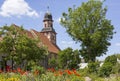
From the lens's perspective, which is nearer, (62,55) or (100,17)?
(62,55)

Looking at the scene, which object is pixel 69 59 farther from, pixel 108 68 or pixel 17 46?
pixel 108 68

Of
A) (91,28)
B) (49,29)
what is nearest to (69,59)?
(91,28)

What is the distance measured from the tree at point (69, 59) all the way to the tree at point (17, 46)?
7.85 metres

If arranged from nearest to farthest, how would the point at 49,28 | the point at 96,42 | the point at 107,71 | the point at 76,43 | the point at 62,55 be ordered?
the point at 107,71
the point at 62,55
the point at 96,42
the point at 76,43
the point at 49,28

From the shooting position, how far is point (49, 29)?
9831 cm

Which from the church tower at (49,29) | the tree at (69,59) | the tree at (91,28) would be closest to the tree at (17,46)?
the tree at (69,59)

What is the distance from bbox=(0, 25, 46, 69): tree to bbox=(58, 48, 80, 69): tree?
7848 mm

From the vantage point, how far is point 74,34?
6284 centimetres

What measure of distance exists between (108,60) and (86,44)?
1667 centimetres

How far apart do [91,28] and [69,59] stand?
10280 mm

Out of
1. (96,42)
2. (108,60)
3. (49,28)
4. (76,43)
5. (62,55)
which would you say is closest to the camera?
(108,60)

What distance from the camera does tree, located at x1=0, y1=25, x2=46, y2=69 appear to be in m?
44.3

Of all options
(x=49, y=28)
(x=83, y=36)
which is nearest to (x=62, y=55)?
(x=83, y=36)

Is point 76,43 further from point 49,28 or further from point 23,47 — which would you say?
point 49,28
